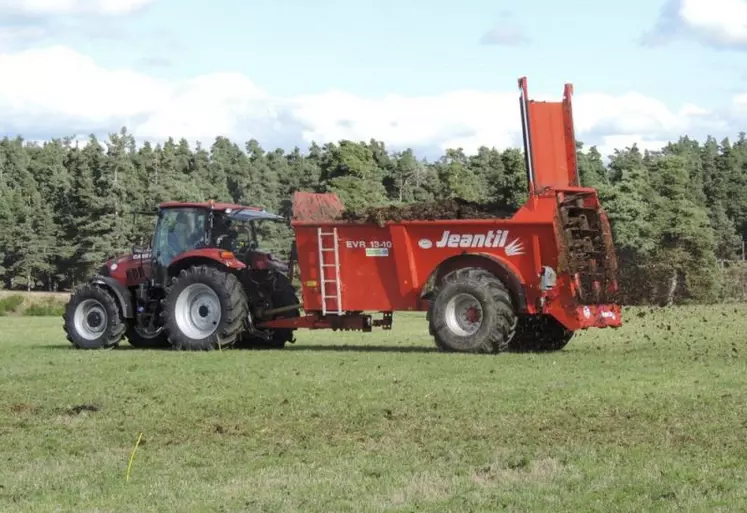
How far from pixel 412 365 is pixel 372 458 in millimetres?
5952

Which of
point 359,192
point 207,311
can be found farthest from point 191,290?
point 359,192

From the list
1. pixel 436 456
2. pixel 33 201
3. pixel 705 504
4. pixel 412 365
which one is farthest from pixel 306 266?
pixel 33 201

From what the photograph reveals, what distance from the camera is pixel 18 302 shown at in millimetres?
51219

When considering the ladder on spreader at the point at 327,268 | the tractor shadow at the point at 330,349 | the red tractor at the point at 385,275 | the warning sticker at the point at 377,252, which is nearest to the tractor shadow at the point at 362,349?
the tractor shadow at the point at 330,349

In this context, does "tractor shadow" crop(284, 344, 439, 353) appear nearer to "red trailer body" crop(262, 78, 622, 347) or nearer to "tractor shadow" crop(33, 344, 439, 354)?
"tractor shadow" crop(33, 344, 439, 354)

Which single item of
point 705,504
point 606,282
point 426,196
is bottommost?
point 705,504

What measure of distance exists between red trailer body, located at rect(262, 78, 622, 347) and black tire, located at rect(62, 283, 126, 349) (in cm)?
323

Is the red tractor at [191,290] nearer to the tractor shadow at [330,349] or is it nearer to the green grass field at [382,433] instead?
the tractor shadow at [330,349]

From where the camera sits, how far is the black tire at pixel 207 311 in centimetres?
1989

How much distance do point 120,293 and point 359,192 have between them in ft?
188

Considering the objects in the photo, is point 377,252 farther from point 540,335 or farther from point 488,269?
point 540,335

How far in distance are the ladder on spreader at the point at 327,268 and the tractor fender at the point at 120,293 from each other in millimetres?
4086

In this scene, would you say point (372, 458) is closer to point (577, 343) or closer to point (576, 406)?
point (576, 406)

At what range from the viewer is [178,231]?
21125 millimetres
